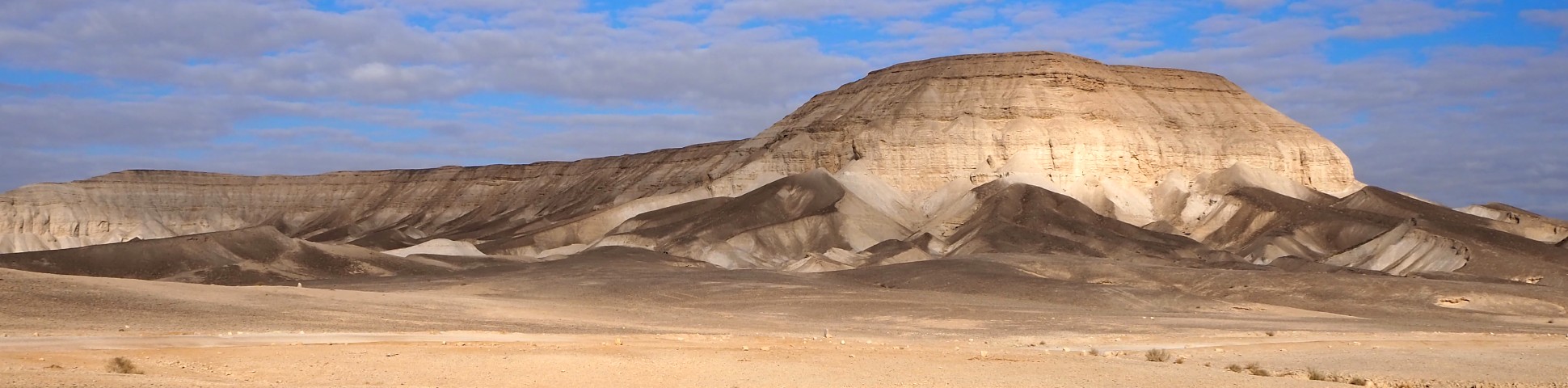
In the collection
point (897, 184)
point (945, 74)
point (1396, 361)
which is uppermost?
point (945, 74)

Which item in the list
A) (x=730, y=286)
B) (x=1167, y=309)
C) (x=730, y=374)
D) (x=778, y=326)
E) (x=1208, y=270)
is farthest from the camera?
(x=1208, y=270)

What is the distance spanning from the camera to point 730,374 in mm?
20547

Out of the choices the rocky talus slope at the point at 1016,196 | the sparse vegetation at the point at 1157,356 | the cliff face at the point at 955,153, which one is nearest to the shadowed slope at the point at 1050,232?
the rocky talus slope at the point at 1016,196

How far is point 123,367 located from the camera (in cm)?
1673

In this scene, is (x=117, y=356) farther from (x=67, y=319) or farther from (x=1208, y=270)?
(x=1208, y=270)

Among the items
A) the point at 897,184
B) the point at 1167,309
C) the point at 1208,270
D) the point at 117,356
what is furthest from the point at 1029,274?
the point at 117,356

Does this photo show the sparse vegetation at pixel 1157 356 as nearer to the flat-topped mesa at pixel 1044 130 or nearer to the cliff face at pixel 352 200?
the flat-topped mesa at pixel 1044 130

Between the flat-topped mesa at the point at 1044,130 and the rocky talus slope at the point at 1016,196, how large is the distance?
12cm

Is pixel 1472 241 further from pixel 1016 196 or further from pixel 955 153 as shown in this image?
pixel 955 153

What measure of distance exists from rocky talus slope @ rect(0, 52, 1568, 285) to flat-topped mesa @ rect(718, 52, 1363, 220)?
0.12 m

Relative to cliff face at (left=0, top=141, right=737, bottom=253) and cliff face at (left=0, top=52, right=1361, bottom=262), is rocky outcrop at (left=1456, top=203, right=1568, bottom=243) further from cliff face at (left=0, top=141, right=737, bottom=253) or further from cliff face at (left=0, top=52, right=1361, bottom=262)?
cliff face at (left=0, top=141, right=737, bottom=253)

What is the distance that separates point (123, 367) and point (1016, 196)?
7068 centimetres

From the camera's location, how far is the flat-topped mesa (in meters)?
90.9

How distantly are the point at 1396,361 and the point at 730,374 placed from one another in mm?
12467
